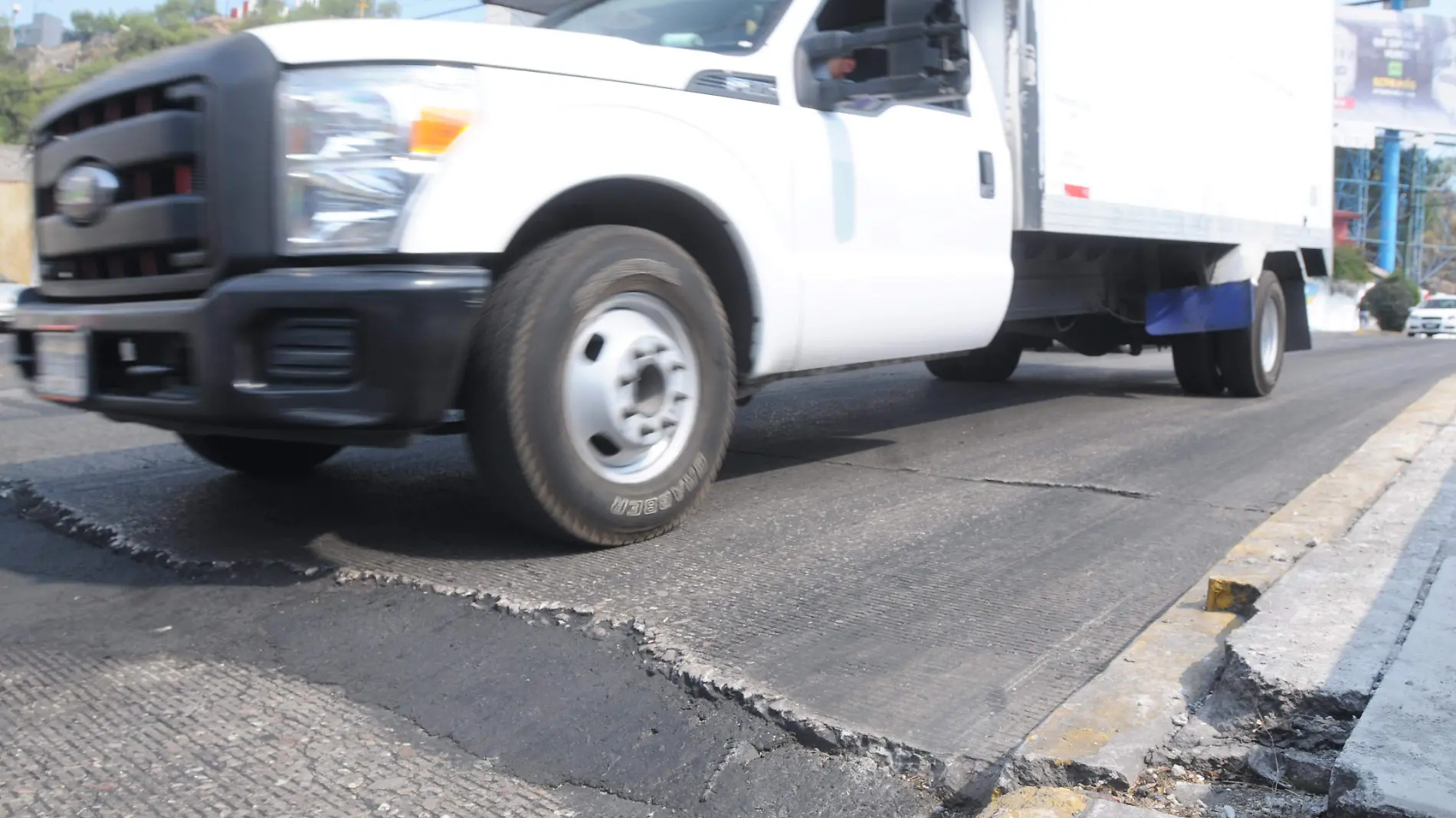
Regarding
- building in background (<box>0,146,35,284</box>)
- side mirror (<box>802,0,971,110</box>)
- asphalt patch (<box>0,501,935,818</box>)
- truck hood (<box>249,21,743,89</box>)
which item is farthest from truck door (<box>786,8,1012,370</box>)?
building in background (<box>0,146,35,284</box>)

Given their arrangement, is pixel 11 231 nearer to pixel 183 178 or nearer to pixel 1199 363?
pixel 1199 363

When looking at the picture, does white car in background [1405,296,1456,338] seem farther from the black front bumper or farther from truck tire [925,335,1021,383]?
the black front bumper

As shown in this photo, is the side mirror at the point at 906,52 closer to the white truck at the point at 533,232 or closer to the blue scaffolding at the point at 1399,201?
the white truck at the point at 533,232

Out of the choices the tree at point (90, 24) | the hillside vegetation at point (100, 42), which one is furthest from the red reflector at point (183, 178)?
the tree at point (90, 24)

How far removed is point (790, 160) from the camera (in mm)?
4016

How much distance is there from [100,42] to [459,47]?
115m

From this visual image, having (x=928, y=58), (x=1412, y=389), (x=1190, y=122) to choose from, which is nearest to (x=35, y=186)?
(x=928, y=58)

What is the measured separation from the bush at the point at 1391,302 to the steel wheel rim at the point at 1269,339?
4171 cm

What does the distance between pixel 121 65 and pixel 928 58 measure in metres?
2.59

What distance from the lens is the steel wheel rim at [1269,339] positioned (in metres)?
8.00

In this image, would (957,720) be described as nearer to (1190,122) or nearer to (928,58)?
(928,58)

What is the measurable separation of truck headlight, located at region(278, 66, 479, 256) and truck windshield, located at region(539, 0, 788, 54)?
134 centimetres

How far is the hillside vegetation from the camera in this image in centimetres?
3841

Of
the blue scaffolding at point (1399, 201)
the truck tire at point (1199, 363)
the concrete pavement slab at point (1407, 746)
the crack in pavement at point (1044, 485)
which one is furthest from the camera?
the blue scaffolding at point (1399, 201)
